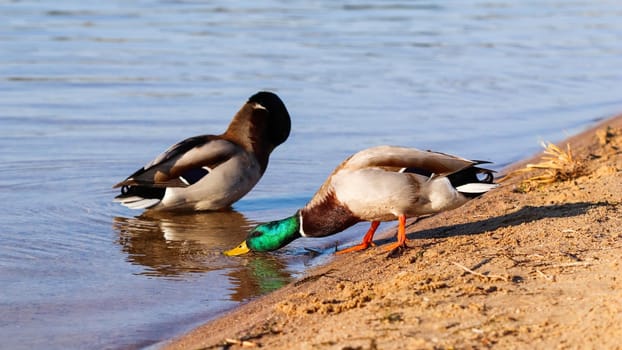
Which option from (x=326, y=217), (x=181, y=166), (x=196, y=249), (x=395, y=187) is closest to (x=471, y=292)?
(x=395, y=187)

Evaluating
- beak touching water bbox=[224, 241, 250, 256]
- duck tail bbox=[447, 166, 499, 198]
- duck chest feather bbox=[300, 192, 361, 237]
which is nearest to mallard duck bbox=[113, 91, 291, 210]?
beak touching water bbox=[224, 241, 250, 256]

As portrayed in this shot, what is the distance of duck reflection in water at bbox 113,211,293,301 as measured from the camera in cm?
585

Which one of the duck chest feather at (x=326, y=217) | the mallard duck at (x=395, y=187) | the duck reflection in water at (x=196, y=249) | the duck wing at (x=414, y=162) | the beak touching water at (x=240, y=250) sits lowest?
the duck reflection in water at (x=196, y=249)

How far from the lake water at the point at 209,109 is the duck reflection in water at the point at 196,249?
0.8 inches

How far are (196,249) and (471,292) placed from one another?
8.60 feet

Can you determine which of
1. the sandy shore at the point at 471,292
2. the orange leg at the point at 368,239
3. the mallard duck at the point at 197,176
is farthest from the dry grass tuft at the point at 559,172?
the mallard duck at the point at 197,176

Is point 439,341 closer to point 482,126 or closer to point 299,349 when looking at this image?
point 299,349

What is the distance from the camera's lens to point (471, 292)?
4328mm

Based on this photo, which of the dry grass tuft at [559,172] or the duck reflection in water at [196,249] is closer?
the duck reflection in water at [196,249]

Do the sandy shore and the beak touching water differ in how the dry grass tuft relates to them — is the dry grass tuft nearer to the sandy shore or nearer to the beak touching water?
the sandy shore

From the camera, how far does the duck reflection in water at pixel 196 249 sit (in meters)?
5.85

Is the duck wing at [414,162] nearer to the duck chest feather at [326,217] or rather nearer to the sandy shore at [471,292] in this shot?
the duck chest feather at [326,217]

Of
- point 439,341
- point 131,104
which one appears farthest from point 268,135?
point 439,341

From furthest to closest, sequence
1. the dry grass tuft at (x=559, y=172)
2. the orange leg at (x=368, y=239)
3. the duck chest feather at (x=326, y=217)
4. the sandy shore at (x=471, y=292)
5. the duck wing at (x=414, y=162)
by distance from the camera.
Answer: the dry grass tuft at (x=559, y=172)
the orange leg at (x=368, y=239)
the duck chest feather at (x=326, y=217)
the duck wing at (x=414, y=162)
the sandy shore at (x=471, y=292)
